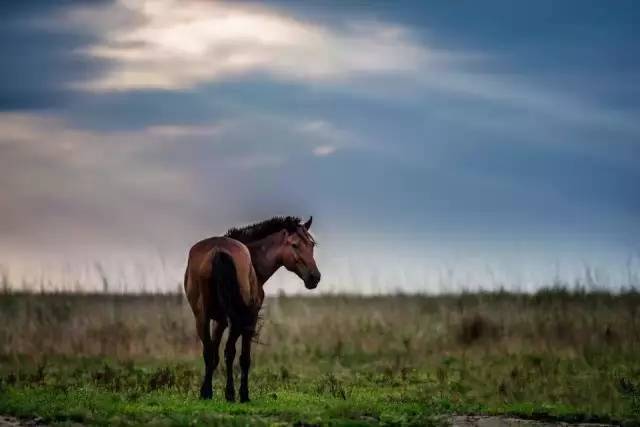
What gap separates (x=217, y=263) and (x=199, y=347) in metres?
9.18

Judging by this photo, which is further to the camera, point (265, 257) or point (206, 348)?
point (265, 257)

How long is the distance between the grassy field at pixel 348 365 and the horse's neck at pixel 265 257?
182 cm

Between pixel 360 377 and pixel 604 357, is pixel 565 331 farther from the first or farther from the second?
pixel 360 377

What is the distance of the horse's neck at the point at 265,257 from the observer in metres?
15.0

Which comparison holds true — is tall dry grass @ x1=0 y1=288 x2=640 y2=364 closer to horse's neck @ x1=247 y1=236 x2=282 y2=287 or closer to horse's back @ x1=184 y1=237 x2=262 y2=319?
horse's neck @ x1=247 y1=236 x2=282 y2=287

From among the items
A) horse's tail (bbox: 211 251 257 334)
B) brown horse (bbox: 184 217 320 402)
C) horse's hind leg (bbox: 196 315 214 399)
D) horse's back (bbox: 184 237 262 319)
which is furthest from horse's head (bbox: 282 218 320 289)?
horse's hind leg (bbox: 196 315 214 399)

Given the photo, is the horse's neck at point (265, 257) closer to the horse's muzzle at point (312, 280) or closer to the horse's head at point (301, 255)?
the horse's head at point (301, 255)

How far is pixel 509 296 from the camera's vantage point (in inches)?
1168

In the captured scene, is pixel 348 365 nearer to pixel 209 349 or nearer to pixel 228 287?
pixel 209 349

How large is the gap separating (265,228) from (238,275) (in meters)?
1.48

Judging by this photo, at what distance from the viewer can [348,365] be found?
21.1 meters

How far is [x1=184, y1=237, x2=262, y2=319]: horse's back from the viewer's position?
542 inches

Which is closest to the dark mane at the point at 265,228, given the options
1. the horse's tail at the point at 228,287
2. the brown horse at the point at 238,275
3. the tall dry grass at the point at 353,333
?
the brown horse at the point at 238,275

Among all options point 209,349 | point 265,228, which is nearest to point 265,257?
point 265,228
